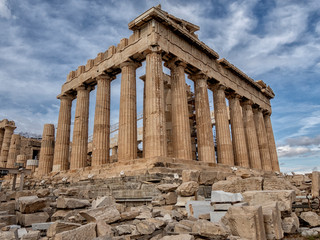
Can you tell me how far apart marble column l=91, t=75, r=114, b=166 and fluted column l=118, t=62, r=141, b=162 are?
2.72m

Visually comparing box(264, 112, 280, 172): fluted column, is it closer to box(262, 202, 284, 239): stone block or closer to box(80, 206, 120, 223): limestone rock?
box(262, 202, 284, 239): stone block

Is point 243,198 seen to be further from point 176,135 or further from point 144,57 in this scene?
point 144,57

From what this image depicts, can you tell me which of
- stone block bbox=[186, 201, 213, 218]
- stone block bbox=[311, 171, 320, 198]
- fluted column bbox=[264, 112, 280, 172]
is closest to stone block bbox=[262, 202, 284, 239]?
stone block bbox=[186, 201, 213, 218]

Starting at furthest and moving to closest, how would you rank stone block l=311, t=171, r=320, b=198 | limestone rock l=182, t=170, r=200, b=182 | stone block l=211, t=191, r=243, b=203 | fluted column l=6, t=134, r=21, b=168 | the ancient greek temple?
fluted column l=6, t=134, r=21, b=168 < the ancient greek temple < limestone rock l=182, t=170, r=200, b=182 < stone block l=311, t=171, r=320, b=198 < stone block l=211, t=191, r=243, b=203

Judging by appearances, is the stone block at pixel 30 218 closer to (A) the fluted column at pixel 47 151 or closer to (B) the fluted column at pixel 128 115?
(B) the fluted column at pixel 128 115

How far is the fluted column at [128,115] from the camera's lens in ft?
55.1

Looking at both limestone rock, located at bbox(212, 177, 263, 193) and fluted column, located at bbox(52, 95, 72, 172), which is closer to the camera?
limestone rock, located at bbox(212, 177, 263, 193)

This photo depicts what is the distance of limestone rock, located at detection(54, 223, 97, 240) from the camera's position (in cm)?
416

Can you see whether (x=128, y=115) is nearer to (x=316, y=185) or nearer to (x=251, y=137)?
(x=316, y=185)

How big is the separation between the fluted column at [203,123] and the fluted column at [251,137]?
9179 mm

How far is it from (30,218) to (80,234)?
262 cm

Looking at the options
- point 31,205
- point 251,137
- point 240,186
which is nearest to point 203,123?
point 251,137

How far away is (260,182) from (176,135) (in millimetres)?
9971

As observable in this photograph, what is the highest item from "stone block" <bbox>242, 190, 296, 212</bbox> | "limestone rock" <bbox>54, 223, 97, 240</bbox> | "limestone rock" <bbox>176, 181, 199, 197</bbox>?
"limestone rock" <bbox>176, 181, 199, 197</bbox>
